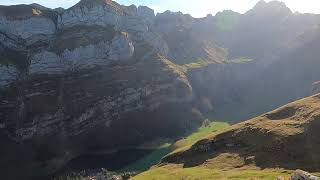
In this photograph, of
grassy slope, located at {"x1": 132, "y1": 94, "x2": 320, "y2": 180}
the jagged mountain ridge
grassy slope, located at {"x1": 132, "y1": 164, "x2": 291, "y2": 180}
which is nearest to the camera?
grassy slope, located at {"x1": 132, "y1": 164, "x2": 291, "y2": 180}

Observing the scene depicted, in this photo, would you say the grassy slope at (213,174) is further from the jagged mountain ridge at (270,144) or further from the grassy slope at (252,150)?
the jagged mountain ridge at (270,144)

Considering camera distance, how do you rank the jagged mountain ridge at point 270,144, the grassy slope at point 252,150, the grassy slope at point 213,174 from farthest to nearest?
the jagged mountain ridge at point 270,144, the grassy slope at point 252,150, the grassy slope at point 213,174

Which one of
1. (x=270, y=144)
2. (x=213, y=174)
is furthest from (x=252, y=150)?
(x=213, y=174)

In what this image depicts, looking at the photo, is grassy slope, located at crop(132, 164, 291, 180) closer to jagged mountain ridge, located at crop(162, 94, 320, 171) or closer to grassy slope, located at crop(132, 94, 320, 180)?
grassy slope, located at crop(132, 94, 320, 180)

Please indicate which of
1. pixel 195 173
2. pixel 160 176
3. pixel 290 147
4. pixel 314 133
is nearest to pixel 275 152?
pixel 290 147

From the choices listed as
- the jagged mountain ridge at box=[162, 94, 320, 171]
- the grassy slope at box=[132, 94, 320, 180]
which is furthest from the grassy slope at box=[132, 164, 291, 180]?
the jagged mountain ridge at box=[162, 94, 320, 171]

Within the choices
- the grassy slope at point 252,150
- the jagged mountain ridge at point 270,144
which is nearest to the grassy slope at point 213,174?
the grassy slope at point 252,150

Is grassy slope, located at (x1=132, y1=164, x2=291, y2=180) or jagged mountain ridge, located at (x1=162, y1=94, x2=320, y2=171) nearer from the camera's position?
grassy slope, located at (x1=132, y1=164, x2=291, y2=180)

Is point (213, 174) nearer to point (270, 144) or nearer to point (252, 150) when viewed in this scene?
point (252, 150)

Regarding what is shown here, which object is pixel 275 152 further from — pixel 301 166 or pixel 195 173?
pixel 195 173

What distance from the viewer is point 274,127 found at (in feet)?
470

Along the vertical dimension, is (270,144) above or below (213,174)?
above

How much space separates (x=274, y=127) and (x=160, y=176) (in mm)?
37741

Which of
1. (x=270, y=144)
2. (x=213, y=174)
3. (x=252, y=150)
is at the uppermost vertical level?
(x=270, y=144)
